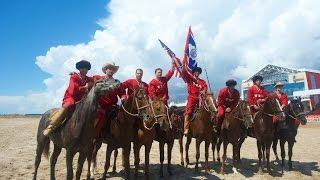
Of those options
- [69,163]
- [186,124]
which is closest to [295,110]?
[186,124]

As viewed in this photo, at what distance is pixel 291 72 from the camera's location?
201 ft

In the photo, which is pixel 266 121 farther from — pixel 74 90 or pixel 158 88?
pixel 74 90

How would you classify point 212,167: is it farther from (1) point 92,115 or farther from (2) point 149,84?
(1) point 92,115

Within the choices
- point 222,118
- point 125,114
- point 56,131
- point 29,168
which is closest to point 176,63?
point 222,118

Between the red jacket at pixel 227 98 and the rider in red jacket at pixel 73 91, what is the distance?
16.5 feet

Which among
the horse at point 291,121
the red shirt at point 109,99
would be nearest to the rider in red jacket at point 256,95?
the horse at point 291,121

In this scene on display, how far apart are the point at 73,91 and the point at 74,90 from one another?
35mm

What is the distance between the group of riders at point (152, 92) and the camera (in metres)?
8.86

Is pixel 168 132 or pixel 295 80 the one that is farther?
pixel 295 80

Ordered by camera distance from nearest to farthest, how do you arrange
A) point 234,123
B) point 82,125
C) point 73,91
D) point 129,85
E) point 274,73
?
point 82,125 → point 73,91 → point 129,85 → point 234,123 → point 274,73

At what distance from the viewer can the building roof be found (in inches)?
2449

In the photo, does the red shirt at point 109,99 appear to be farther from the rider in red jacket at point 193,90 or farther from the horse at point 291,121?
the horse at point 291,121

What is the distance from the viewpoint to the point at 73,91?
8.86m

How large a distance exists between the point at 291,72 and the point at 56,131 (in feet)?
190
